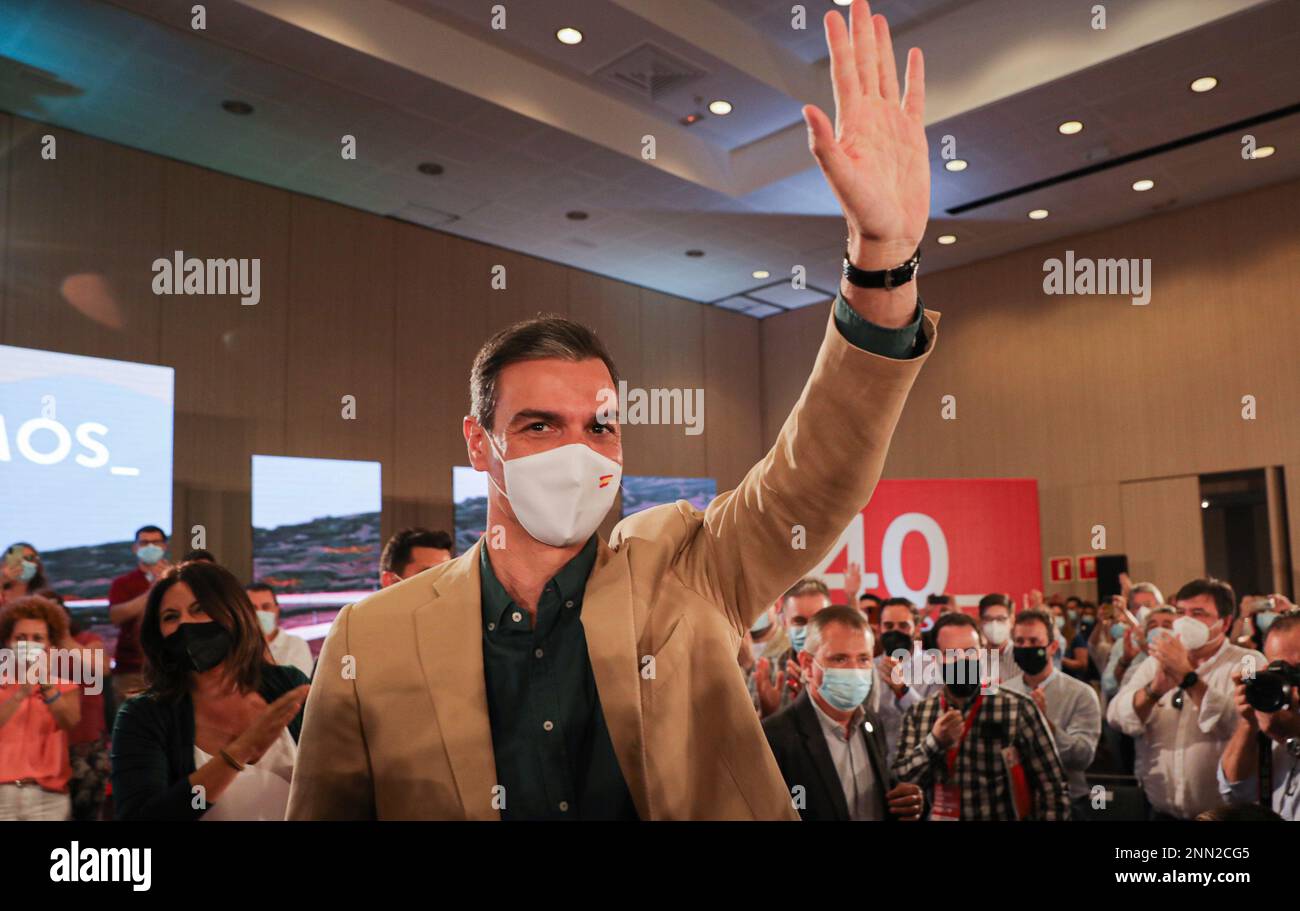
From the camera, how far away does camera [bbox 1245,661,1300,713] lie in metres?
3.00

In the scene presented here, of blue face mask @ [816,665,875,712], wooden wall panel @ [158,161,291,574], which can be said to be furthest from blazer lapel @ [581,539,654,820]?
wooden wall panel @ [158,161,291,574]

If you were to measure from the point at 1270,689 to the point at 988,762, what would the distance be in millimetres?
893

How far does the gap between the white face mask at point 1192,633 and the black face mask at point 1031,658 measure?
24.7 inches

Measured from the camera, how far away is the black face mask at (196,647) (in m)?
2.74

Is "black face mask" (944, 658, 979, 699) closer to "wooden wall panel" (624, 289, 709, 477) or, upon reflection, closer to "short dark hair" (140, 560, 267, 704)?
"short dark hair" (140, 560, 267, 704)

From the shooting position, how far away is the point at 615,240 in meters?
10.2

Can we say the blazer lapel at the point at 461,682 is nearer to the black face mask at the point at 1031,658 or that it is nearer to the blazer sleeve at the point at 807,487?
the blazer sleeve at the point at 807,487

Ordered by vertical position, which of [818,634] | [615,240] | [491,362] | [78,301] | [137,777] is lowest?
[137,777]

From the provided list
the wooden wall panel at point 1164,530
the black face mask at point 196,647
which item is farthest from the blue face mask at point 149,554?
the wooden wall panel at point 1164,530

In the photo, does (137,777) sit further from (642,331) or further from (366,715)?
(642,331)

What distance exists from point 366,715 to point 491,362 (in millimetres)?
458

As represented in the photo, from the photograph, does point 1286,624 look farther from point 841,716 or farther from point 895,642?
point 895,642

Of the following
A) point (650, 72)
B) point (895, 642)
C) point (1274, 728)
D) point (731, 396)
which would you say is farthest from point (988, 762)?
point (731, 396)
